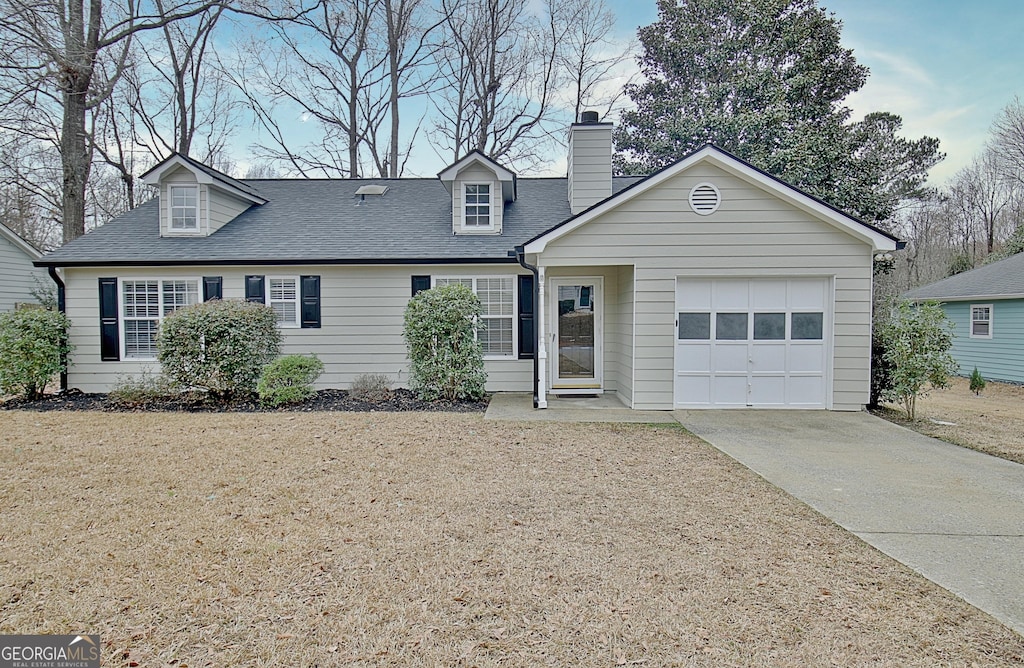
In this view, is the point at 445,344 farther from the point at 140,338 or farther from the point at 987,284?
the point at 987,284

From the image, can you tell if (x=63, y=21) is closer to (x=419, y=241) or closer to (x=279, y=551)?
(x=419, y=241)

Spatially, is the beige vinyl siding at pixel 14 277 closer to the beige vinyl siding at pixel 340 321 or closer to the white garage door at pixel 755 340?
the beige vinyl siding at pixel 340 321

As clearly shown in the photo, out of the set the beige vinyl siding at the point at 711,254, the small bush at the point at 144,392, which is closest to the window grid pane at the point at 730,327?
the beige vinyl siding at the point at 711,254

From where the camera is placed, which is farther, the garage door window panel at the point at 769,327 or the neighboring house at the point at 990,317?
the neighboring house at the point at 990,317

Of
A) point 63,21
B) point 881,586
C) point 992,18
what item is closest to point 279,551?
point 881,586

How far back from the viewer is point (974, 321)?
631 inches

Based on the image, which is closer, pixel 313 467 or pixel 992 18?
pixel 313 467

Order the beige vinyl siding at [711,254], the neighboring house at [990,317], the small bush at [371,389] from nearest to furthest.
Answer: the beige vinyl siding at [711,254] → the small bush at [371,389] → the neighboring house at [990,317]

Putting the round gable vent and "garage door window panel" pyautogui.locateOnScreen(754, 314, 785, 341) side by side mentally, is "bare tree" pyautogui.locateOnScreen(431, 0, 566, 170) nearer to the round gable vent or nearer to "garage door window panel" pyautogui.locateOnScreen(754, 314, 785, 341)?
the round gable vent

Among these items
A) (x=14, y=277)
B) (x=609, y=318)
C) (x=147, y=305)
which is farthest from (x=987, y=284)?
(x=14, y=277)

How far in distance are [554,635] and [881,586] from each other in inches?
82.2

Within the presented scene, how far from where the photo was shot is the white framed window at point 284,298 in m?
10.5

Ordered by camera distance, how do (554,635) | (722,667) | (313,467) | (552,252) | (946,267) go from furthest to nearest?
(946,267), (552,252), (313,467), (554,635), (722,667)

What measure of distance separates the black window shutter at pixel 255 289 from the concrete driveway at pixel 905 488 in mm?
8201
